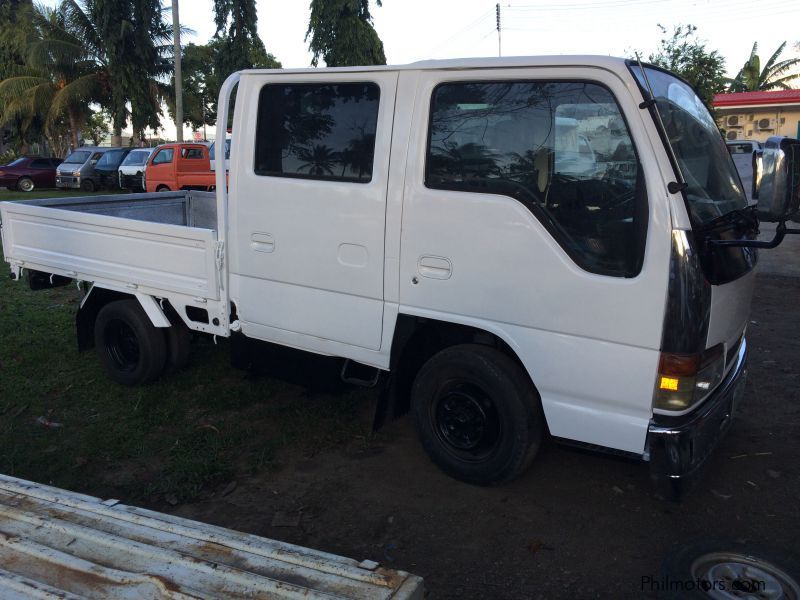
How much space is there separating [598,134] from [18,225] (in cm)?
484

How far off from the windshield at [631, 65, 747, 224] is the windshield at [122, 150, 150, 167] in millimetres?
20965

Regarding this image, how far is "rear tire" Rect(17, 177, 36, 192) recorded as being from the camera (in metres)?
25.0

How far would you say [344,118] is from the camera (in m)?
4.10

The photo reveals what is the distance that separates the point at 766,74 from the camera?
39.4 meters

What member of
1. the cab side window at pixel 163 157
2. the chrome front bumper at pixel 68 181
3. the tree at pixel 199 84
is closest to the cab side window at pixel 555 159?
the cab side window at pixel 163 157

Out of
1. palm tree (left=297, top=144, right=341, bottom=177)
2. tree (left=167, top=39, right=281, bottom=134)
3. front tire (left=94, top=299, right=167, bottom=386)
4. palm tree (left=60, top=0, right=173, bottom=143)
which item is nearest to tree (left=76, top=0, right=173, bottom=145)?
palm tree (left=60, top=0, right=173, bottom=143)

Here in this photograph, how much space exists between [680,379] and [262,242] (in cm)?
256

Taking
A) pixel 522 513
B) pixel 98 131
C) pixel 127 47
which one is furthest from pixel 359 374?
pixel 98 131

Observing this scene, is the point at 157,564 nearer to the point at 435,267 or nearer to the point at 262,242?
the point at 435,267

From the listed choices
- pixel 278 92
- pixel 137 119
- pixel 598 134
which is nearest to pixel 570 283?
pixel 598 134

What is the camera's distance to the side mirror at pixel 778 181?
311 cm

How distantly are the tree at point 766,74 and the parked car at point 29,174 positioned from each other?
112ft

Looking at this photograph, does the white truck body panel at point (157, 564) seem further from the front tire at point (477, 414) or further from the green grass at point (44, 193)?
the green grass at point (44, 193)

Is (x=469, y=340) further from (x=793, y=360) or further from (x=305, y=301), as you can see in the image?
(x=793, y=360)
